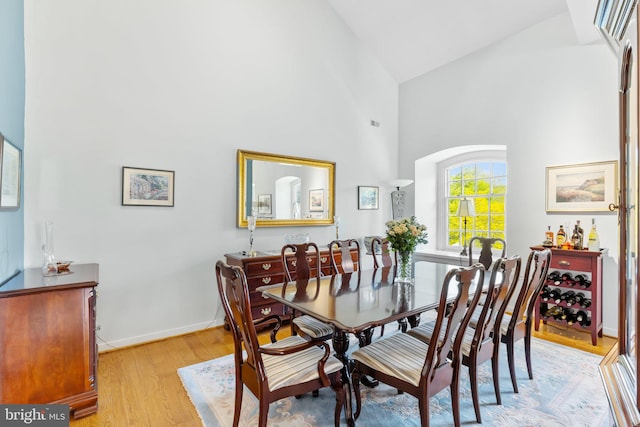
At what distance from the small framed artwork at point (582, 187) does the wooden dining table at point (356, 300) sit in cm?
198

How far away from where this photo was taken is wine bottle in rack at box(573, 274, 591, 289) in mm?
3396

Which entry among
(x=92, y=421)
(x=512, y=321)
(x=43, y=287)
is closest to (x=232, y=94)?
(x=43, y=287)

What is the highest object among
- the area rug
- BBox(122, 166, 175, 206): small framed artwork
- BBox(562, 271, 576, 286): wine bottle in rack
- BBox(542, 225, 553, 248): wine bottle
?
BBox(122, 166, 175, 206): small framed artwork

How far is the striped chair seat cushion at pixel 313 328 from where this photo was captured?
2.47m

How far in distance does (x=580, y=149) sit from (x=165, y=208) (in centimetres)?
461

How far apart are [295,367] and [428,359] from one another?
0.73 metres

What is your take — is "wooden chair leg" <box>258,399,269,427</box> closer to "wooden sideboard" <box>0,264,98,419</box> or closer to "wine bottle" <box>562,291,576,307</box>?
"wooden sideboard" <box>0,264,98,419</box>

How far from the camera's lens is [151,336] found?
3389mm

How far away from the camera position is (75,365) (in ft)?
6.95

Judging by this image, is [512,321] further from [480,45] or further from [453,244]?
[480,45]

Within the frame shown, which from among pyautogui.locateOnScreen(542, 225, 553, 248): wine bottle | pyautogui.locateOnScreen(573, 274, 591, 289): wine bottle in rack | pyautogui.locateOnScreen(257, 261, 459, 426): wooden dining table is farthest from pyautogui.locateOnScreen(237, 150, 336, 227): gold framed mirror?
pyautogui.locateOnScreen(573, 274, 591, 289): wine bottle in rack

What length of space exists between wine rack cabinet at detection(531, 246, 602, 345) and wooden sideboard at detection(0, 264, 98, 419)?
12.5ft

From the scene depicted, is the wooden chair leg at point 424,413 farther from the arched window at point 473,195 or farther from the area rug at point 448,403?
the arched window at point 473,195

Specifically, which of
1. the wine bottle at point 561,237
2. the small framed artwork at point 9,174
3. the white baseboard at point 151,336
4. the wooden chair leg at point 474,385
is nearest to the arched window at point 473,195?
the wine bottle at point 561,237
